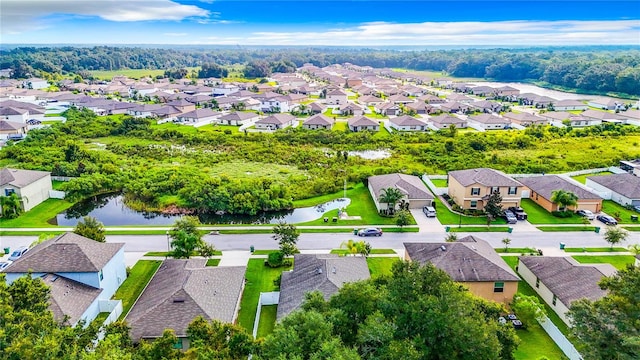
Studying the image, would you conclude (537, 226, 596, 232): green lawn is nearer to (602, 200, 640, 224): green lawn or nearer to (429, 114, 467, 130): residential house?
(602, 200, 640, 224): green lawn

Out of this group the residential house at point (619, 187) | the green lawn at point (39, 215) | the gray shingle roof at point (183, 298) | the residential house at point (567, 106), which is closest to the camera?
the gray shingle roof at point (183, 298)

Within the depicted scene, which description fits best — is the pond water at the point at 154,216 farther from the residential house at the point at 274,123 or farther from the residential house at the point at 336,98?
the residential house at the point at 336,98

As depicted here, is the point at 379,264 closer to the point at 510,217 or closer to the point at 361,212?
the point at 361,212

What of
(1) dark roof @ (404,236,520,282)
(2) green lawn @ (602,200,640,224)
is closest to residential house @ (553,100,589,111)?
(2) green lawn @ (602,200,640,224)

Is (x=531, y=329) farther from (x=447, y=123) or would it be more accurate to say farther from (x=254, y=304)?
(x=447, y=123)

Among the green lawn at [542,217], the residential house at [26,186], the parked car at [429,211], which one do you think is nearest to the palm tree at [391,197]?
the parked car at [429,211]
